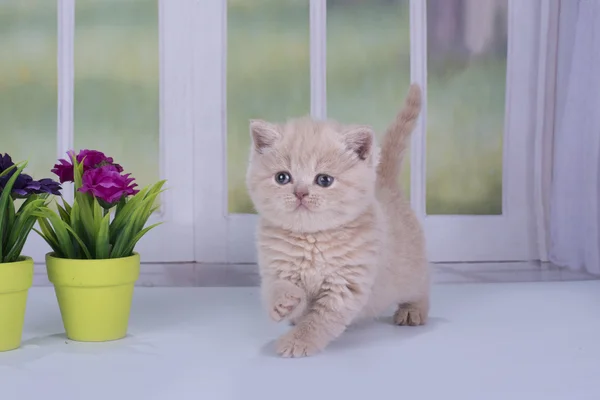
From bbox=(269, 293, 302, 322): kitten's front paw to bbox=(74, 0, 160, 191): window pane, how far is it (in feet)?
4.50

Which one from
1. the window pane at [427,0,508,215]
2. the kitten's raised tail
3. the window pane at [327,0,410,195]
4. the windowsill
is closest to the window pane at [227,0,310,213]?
the window pane at [327,0,410,195]

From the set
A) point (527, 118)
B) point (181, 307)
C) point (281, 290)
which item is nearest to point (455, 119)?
point (527, 118)

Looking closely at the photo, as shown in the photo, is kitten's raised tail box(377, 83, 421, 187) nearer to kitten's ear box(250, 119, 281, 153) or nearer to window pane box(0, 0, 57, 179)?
kitten's ear box(250, 119, 281, 153)

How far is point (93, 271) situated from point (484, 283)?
1257mm

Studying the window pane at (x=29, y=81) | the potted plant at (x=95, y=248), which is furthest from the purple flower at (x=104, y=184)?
the window pane at (x=29, y=81)

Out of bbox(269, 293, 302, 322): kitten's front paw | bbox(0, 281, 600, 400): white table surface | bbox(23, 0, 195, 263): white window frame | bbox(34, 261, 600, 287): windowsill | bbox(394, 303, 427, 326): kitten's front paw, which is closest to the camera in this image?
bbox(0, 281, 600, 400): white table surface

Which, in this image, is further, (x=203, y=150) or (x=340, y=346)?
(x=203, y=150)

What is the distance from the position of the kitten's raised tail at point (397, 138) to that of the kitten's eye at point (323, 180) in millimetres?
322

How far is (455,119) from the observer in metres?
2.52

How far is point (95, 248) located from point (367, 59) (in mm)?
1406

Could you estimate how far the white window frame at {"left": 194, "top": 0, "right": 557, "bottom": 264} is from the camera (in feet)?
8.01

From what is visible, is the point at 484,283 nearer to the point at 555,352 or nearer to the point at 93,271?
the point at 555,352

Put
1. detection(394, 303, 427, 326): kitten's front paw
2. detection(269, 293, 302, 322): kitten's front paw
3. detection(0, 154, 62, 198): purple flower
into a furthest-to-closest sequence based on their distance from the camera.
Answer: detection(394, 303, 427, 326): kitten's front paw, detection(0, 154, 62, 198): purple flower, detection(269, 293, 302, 322): kitten's front paw

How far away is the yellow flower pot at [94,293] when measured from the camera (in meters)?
1.36
